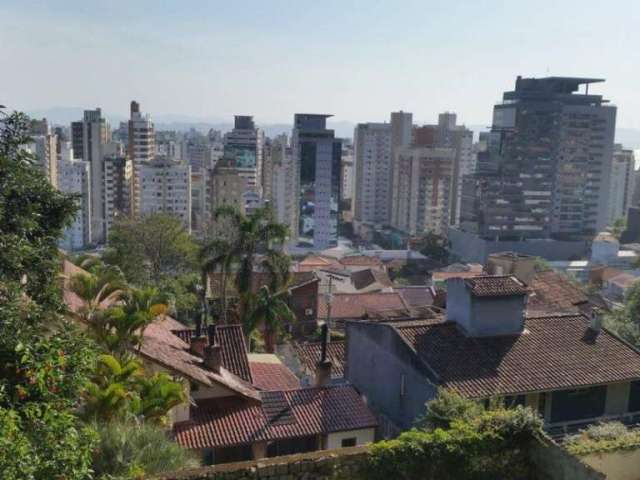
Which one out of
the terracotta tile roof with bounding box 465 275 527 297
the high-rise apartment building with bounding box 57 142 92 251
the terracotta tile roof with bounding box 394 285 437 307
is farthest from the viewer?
the high-rise apartment building with bounding box 57 142 92 251

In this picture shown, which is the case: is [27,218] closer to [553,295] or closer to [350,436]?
[350,436]

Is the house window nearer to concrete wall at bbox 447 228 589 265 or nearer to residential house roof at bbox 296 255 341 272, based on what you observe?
residential house roof at bbox 296 255 341 272

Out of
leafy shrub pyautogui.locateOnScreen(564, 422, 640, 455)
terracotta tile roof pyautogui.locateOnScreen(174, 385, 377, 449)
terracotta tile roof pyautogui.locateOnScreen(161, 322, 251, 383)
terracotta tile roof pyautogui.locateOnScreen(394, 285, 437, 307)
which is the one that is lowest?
terracotta tile roof pyautogui.locateOnScreen(394, 285, 437, 307)

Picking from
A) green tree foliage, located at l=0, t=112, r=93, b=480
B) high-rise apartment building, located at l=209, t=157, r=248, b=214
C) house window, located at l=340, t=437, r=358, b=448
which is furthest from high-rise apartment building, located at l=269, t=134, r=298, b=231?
green tree foliage, located at l=0, t=112, r=93, b=480

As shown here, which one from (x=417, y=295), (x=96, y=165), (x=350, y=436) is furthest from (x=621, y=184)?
(x=350, y=436)

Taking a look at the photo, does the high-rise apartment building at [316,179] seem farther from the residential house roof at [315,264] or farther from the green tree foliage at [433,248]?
the residential house roof at [315,264]

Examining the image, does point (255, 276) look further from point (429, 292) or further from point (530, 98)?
point (530, 98)

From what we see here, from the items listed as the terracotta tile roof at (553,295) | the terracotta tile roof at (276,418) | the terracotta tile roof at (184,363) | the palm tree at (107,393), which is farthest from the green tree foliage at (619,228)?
the palm tree at (107,393)
